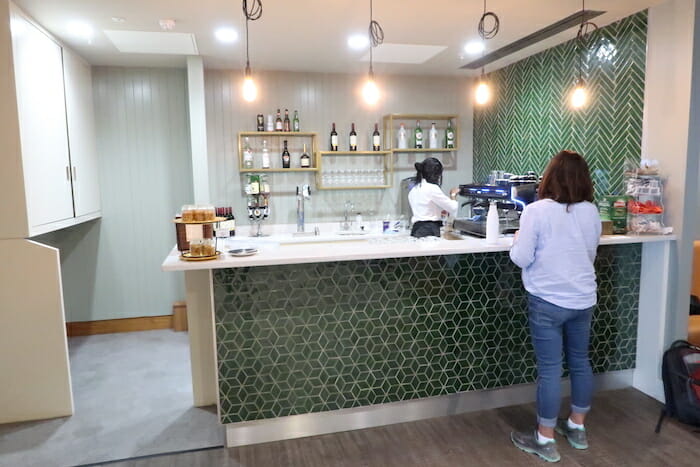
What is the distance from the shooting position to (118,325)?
4742mm

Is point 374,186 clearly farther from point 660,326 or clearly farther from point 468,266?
point 660,326

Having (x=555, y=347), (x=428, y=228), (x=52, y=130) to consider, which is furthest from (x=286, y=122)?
(x=555, y=347)

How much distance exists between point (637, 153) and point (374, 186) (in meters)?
2.38

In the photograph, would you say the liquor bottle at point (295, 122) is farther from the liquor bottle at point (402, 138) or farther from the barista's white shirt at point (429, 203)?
the barista's white shirt at point (429, 203)

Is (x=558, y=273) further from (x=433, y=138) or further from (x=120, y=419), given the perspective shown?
(x=433, y=138)

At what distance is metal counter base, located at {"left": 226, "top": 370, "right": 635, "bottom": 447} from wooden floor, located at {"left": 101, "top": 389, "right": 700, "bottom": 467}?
0.04m

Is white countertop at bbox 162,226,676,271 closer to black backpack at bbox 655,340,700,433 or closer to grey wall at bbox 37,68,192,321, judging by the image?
black backpack at bbox 655,340,700,433

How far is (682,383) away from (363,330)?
1.82 metres

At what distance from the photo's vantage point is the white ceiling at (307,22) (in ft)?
9.72

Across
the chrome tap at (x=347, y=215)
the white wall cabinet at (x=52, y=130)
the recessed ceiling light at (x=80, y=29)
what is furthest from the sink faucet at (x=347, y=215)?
the recessed ceiling light at (x=80, y=29)

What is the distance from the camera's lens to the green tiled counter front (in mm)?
2607

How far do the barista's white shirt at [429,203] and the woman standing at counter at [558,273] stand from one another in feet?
5.63

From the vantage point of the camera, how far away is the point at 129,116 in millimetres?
4586

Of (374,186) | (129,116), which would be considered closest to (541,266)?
(374,186)
